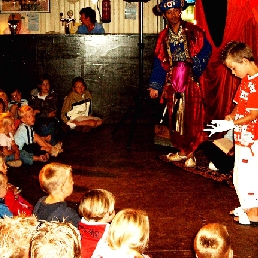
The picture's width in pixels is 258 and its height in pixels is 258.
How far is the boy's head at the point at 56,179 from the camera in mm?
3514

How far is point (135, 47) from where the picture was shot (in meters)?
8.80

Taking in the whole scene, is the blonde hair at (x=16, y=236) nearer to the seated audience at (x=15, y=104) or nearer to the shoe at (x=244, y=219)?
the shoe at (x=244, y=219)

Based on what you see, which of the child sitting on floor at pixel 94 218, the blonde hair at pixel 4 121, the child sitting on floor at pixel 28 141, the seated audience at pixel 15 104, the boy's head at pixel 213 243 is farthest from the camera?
the seated audience at pixel 15 104

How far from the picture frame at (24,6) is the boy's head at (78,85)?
3.04m

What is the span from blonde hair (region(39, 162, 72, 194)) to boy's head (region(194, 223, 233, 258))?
1249 millimetres

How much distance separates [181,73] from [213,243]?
11.9 ft

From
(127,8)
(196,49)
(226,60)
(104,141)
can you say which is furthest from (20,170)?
(127,8)

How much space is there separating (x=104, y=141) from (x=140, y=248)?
16.5 ft

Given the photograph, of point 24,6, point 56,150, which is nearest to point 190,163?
point 56,150

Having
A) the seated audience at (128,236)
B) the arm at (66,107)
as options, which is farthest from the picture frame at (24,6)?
the seated audience at (128,236)

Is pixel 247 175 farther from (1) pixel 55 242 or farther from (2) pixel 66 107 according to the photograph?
(2) pixel 66 107

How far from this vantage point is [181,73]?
5.96m

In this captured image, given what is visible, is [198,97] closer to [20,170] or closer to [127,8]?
[20,170]

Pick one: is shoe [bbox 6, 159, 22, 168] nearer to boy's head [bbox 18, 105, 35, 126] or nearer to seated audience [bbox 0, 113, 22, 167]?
seated audience [bbox 0, 113, 22, 167]
